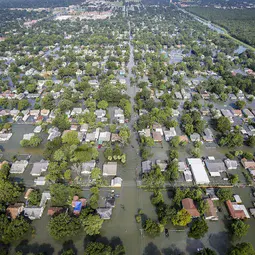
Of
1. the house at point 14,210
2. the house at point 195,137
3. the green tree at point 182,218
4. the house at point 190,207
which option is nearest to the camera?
the green tree at point 182,218

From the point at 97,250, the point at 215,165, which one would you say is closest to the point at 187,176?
the point at 215,165

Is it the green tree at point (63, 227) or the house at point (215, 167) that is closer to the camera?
the green tree at point (63, 227)

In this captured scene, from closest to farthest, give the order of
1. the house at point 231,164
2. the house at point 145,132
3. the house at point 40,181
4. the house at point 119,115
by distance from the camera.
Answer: the house at point 40,181 → the house at point 231,164 → the house at point 145,132 → the house at point 119,115

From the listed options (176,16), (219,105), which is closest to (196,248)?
(219,105)

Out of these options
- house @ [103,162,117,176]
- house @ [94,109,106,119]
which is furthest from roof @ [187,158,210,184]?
house @ [94,109,106,119]

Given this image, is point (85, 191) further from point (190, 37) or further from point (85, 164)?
point (190, 37)

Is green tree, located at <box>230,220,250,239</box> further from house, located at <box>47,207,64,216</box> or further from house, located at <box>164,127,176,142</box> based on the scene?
house, located at <box>47,207,64,216</box>

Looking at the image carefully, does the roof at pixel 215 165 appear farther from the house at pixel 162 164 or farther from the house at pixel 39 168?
the house at pixel 39 168

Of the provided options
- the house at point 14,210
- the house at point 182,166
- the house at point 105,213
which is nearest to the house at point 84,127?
the house at point 14,210
